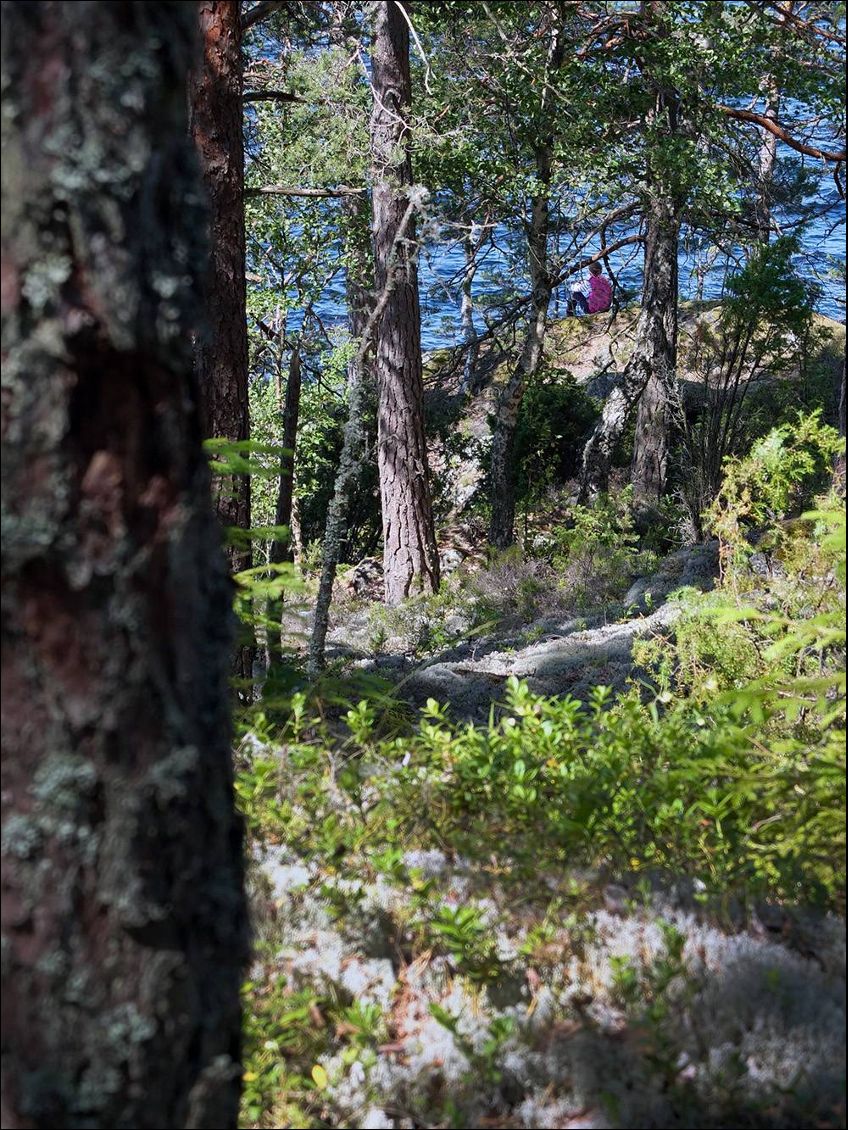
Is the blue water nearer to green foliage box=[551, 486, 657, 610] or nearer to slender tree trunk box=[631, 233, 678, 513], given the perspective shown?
slender tree trunk box=[631, 233, 678, 513]

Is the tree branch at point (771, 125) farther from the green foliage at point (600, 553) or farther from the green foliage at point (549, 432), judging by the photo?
the green foliage at point (549, 432)

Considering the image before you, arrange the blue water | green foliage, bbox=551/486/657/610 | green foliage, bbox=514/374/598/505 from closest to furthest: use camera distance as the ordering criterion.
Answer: green foliage, bbox=551/486/657/610 < the blue water < green foliage, bbox=514/374/598/505

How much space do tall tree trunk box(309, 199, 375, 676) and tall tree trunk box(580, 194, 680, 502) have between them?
3.18m

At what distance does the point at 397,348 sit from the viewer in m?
11.8

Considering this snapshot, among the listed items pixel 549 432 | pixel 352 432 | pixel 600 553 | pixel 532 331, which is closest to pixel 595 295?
pixel 549 432

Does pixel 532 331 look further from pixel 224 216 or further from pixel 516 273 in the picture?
pixel 224 216

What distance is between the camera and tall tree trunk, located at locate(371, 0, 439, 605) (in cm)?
1105

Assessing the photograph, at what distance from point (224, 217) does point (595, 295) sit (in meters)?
12.5

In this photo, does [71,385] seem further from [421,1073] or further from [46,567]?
[421,1073]

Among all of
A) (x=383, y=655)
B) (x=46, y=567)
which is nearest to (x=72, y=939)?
(x=46, y=567)

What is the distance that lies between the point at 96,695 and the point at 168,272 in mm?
736

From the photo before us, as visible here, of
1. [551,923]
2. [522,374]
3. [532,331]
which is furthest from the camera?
[522,374]

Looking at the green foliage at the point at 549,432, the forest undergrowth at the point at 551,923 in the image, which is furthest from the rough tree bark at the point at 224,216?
the green foliage at the point at 549,432

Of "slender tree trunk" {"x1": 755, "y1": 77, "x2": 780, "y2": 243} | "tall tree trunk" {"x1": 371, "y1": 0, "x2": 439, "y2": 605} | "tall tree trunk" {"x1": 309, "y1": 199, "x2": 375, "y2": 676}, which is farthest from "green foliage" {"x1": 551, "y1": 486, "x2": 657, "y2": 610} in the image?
"slender tree trunk" {"x1": 755, "y1": 77, "x2": 780, "y2": 243}
